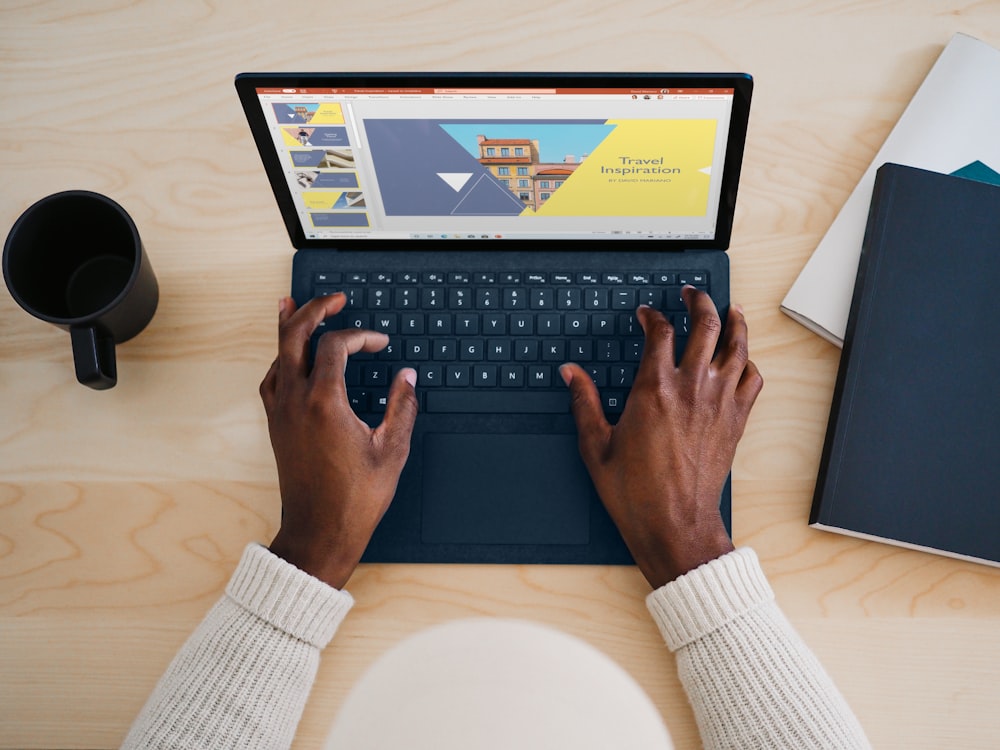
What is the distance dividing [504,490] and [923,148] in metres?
0.55

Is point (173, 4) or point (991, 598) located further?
point (173, 4)

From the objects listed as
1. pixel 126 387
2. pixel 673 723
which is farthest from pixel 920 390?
pixel 126 387

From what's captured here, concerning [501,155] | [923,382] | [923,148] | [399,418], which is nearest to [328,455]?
[399,418]

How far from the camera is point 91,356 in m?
0.65

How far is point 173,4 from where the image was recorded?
80 centimetres

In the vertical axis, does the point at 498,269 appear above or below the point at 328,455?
above

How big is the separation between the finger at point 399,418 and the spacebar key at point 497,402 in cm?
3

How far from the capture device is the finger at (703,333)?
0.66m

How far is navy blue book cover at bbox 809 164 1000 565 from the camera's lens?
0.66 meters

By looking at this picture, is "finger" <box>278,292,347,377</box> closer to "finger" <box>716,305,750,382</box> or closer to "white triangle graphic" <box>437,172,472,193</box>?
"white triangle graphic" <box>437,172,472,193</box>

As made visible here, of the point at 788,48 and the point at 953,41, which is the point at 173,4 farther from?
the point at 953,41

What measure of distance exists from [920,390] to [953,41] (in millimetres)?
382

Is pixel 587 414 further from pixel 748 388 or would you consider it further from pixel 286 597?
pixel 286 597

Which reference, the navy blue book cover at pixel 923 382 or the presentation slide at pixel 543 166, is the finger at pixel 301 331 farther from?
the navy blue book cover at pixel 923 382
